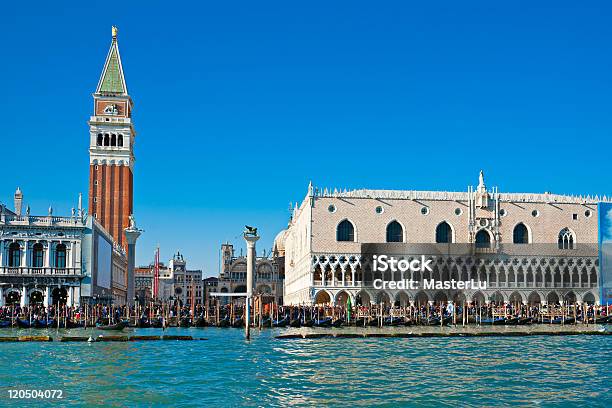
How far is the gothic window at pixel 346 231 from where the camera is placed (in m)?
51.7

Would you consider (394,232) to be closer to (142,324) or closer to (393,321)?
(393,321)

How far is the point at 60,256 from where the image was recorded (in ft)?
143

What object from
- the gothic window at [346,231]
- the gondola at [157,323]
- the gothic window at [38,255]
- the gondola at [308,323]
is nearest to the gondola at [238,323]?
the gondola at [308,323]

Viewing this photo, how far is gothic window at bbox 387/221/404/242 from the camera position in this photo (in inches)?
2046

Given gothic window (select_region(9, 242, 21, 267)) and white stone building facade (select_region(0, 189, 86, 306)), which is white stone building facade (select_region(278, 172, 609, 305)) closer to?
white stone building facade (select_region(0, 189, 86, 306))

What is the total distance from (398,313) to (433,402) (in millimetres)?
30313

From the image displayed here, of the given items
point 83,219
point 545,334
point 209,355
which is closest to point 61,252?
point 83,219

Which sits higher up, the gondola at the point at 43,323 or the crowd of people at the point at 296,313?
the crowd of people at the point at 296,313

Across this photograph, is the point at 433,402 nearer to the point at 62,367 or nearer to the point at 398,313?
the point at 62,367

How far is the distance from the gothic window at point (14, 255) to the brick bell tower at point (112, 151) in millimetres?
20415

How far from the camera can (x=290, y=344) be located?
27.3 metres

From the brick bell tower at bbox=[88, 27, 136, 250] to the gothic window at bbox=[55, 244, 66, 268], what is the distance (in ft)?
64.9

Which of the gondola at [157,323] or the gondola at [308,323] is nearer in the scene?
the gondola at [157,323]

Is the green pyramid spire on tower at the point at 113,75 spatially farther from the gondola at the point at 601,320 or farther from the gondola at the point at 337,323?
the gondola at the point at 601,320
